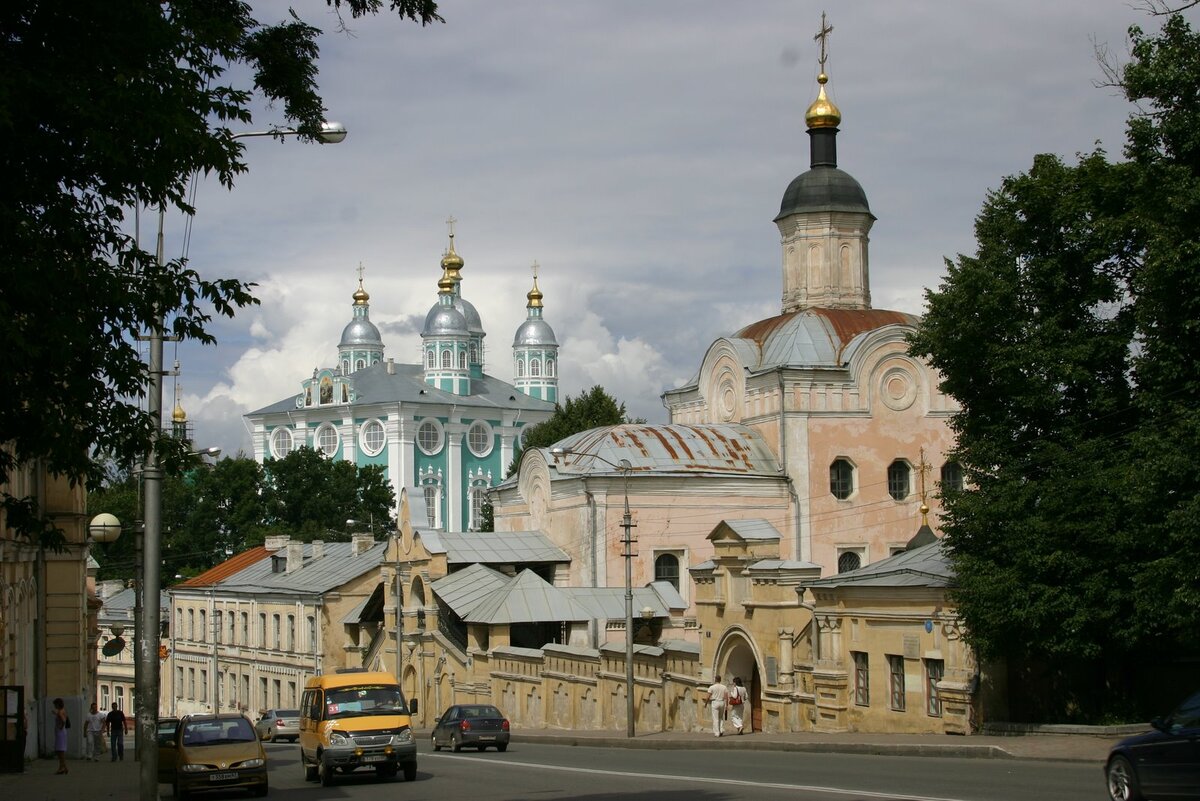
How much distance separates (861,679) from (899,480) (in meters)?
21.2

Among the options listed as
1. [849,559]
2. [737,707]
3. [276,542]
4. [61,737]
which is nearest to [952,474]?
[849,559]

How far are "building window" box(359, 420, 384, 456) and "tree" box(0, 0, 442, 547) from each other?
97525mm

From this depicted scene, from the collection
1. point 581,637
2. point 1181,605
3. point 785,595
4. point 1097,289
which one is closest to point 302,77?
point 1181,605

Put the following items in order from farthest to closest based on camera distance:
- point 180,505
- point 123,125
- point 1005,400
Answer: point 180,505, point 1005,400, point 123,125

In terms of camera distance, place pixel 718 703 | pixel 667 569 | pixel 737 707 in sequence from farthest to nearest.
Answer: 1. pixel 667 569
2. pixel 737 707
3. pixel 718 703

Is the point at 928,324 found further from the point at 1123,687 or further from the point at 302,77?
the point at 302,77

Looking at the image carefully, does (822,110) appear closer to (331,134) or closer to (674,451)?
(674,451)

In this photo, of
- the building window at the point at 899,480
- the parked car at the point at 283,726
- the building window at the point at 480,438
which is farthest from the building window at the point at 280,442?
the building window at the point at 899,480

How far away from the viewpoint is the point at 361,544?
60.9 m

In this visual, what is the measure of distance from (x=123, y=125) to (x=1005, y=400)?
18.0 meters

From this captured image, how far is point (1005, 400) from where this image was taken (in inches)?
1008

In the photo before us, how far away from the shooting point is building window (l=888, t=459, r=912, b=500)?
158 feet

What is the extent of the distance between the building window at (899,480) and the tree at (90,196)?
38.2 m

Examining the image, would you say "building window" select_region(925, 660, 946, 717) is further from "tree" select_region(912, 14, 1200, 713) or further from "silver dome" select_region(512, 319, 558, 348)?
"silver dome" select_region(512, 319, 558, 348)
